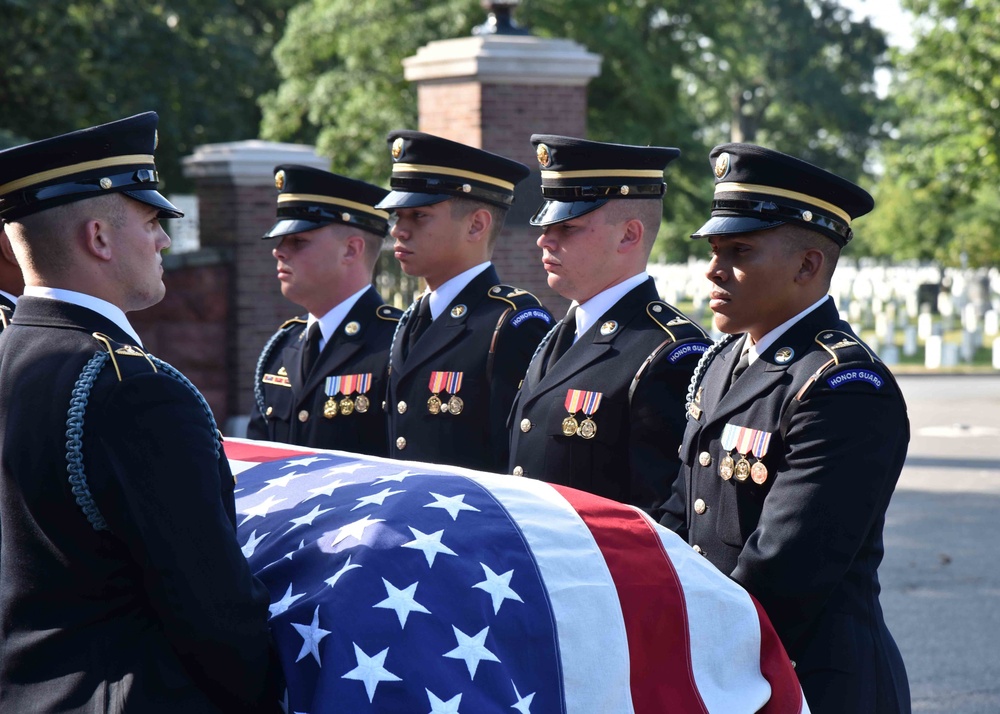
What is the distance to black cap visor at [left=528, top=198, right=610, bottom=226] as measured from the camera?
363 cm

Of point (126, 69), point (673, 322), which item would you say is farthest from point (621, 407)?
point (126, 69)

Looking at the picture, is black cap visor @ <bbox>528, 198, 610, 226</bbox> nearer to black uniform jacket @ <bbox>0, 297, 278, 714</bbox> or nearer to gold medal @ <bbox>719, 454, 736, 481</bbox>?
gold medal @ <bbox>719, 454, 736, 481</bbox>

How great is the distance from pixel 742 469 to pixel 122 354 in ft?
4.43

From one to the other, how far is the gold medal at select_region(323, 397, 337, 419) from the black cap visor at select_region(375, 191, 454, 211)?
77 cm

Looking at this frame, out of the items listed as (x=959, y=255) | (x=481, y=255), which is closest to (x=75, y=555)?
(x=481, y=255)

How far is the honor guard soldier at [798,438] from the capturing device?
2482 mm

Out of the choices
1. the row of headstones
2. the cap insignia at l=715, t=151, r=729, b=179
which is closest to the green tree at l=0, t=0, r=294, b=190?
the row of headstones

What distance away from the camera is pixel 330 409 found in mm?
4547

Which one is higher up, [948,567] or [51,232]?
[51,232]

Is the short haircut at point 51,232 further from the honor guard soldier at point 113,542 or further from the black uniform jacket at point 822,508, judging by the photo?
the black uniform jacket at point 822,508

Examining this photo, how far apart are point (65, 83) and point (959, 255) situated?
22.4m

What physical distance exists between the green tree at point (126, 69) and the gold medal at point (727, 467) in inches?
441

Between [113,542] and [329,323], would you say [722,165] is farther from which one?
[329,323]

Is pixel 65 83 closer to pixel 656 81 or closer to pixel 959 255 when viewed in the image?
pixel 656 81
